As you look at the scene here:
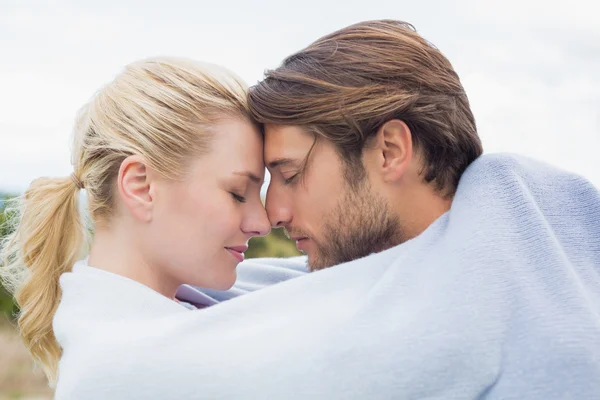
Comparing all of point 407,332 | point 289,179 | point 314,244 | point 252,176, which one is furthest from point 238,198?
point 407,332

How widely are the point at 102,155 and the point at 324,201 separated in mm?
643

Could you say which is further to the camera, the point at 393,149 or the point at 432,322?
the point at 393,149

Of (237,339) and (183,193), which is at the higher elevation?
(183,193)

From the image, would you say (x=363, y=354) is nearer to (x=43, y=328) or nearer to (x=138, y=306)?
(x=138, y=306)

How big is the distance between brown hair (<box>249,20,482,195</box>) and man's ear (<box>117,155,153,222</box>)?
14.6 inches

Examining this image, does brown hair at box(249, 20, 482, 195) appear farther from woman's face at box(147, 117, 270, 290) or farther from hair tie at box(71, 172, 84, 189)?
hair tie at box(71, 172, 84, 189)

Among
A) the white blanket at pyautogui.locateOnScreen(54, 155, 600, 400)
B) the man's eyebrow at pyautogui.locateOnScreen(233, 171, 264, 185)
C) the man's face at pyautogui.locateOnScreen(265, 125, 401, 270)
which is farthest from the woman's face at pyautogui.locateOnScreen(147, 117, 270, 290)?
the white blanket at pyautogui.locateOnScreen(54, 155, 600, 400)

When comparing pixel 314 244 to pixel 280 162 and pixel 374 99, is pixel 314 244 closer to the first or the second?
pixel 280 162

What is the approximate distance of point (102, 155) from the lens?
191cm

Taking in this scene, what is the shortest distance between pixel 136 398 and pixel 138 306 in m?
0.32

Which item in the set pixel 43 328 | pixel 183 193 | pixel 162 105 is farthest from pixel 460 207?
pixel 43 328

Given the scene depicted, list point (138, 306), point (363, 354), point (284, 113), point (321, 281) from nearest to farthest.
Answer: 1. point (363, 354)
2. point (321, 281)
3. point (138, 306)
4. point (284, 113)

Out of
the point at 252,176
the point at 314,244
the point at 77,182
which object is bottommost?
the point at 314,244

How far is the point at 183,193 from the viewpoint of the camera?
6.01 feet
